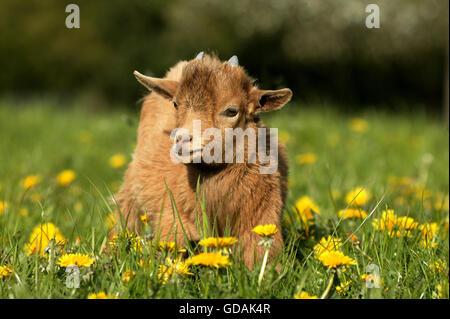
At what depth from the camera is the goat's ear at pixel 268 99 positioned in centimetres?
303

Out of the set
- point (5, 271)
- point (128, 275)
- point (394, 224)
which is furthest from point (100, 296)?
point (394, 224)

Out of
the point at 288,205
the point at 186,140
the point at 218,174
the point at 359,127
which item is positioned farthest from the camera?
the point at 359,127

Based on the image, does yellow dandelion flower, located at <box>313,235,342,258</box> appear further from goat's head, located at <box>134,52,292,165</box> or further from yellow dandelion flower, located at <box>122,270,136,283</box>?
yellow dandelion flower, located at <box>122,270,136,283</box>

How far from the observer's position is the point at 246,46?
51.5 feet

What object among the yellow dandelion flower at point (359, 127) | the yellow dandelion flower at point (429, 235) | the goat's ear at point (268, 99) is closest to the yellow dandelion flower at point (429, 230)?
the yellow dandelion flower at point (429, 235)

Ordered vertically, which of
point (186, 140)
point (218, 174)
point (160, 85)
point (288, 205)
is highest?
point (160, 85)

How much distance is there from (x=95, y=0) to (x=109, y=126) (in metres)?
12.7

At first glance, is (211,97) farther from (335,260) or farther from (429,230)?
(429,230)

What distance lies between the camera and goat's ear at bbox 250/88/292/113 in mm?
3031

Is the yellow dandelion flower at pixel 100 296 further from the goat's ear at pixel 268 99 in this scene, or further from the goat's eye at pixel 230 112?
the goat's ear at pixel 268 99

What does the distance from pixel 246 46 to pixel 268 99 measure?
12.9m

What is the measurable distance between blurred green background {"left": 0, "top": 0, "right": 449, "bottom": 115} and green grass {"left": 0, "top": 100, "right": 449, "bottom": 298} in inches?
77.5

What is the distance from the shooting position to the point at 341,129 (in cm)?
828

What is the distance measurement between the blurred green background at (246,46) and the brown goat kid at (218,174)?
6418mm
